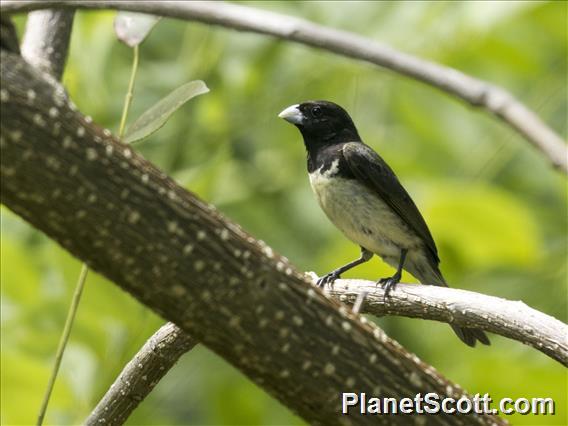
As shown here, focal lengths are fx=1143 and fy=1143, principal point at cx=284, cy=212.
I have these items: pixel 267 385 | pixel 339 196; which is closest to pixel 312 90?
pixel 339 196

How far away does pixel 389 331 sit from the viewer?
546 centimetres

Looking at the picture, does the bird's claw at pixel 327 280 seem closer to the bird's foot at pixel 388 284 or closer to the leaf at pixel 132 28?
the bird's foot at pixel 388 284

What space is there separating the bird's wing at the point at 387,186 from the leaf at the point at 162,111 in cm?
158

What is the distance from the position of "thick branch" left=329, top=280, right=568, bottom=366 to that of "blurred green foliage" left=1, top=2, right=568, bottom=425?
1.02m

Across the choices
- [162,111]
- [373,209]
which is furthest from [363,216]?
[162,111]

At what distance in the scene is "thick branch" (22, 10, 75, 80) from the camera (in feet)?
9.59

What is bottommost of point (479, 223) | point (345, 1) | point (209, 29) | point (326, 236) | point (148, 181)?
point (148, 181)

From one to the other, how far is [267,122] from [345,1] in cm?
70

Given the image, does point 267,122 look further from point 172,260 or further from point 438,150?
point 172,260

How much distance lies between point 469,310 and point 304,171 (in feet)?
11.6

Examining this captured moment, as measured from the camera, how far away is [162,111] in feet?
7.16

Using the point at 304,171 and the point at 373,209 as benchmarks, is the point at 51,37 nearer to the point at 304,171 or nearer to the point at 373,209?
the point at 373,209

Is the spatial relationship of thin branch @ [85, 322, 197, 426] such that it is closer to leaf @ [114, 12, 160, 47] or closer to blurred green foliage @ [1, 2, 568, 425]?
leaf @ [114, 12, 160, 47]

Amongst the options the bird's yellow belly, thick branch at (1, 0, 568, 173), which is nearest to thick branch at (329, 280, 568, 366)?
the bird's yellow belly
